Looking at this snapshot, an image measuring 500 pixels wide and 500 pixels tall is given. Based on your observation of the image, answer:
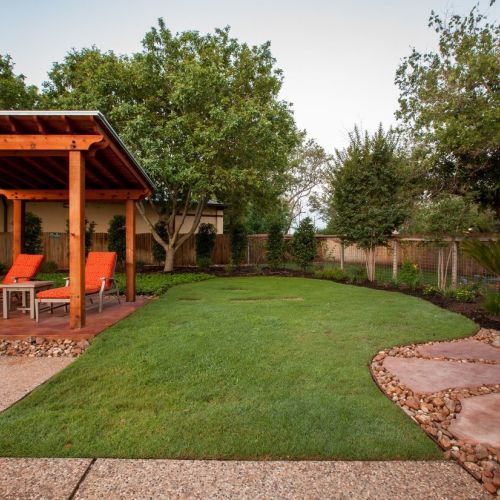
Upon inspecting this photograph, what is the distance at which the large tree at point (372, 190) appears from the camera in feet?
36.0

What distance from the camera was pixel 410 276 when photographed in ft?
33.5

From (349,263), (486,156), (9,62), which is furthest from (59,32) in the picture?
(486,156)

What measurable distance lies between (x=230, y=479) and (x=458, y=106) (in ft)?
39.4

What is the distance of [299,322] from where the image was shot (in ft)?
19.8

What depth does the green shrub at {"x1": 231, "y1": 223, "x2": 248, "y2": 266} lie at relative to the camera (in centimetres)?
1850

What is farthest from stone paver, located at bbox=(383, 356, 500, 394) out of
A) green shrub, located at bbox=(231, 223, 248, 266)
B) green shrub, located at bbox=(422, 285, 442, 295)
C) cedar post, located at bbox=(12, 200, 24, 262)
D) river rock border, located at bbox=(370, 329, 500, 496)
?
green shrub, located at bbox=(231, 223, 248, 266)

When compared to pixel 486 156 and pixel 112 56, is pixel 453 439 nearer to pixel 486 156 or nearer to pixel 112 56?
pixel 486 156

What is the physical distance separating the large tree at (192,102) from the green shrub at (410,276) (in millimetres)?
5598

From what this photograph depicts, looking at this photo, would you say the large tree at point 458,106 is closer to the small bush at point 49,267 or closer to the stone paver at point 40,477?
the stone paver at point 40,477

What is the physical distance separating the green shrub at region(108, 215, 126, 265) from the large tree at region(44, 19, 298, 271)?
17.9 ft

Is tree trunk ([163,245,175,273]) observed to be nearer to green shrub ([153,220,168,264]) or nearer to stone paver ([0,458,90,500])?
green shrub ([153,220,168,264])

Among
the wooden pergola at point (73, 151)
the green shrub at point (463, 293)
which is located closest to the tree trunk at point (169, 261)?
the wooden pergola at point (73, 151)

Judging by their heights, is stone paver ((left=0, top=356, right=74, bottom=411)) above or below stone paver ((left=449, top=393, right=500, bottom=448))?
below

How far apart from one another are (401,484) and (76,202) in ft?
16.3
